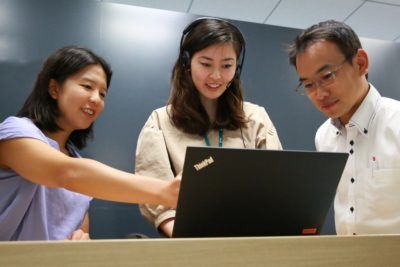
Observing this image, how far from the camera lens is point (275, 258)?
21.9 inches

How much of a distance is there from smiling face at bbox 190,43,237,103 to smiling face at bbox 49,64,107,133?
0.38m

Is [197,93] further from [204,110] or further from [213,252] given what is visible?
[213,252]

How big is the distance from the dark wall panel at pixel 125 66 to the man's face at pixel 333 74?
0.87 meters

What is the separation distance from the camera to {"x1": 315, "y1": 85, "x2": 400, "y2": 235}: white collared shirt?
4.08ft

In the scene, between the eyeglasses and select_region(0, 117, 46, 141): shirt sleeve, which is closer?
select_region(0, 117, 46, 141): shirt sleeve

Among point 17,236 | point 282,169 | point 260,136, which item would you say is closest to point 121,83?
point 260,136

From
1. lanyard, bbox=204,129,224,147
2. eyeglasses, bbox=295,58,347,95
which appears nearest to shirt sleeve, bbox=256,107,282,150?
lanyard, bbox=204,129,224,147

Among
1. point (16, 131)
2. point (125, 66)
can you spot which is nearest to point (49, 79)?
point (16, 131)

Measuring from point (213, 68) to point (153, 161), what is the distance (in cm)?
44

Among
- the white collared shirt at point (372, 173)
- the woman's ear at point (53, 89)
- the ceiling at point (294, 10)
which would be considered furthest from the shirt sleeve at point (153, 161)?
the ceiling at point (294, 10)

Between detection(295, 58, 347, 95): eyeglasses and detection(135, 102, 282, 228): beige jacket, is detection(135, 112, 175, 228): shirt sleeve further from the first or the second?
detection(295, 58, 347, 95): eyeglasses

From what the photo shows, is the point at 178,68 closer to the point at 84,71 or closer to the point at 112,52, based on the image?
the point at 84,71

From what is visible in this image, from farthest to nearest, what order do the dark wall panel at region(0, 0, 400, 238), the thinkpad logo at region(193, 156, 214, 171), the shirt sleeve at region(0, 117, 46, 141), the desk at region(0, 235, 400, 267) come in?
the dark wall panel at region(0, 0, 400, 238), the shirt sleeve at region(0, 117, 46, 141), the thinkpad logo at region(193, 156, 214, 171), the desk at region(0, 235, 400, 267)

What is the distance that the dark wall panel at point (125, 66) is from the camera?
184 centimetres
